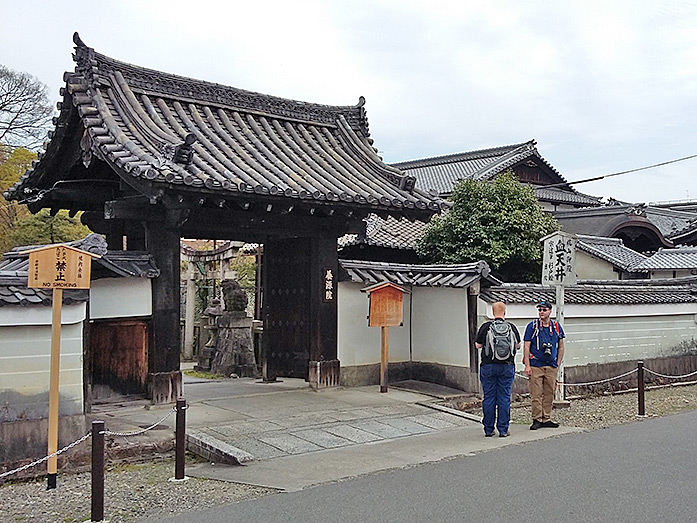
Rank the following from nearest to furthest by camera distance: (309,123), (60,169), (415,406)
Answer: (415,406), (60,169), (309,123)

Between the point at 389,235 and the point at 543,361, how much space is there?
1122 cm

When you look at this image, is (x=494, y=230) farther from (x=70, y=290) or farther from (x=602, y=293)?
(x=70, y=290)

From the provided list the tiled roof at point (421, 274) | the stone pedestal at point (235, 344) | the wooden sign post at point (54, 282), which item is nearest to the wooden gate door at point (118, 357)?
the wooden sign post at point (54, 282)

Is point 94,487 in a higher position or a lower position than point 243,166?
lower

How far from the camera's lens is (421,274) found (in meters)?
14.1

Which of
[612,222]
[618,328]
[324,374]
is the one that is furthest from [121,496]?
[612,222]

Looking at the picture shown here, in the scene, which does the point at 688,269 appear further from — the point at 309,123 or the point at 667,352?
the point at 309,123

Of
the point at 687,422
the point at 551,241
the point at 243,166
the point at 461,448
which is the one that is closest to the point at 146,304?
the point at 243,166

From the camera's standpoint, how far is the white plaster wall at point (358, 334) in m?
13.7

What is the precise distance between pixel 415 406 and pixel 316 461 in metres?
3.79

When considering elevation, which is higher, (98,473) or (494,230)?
(494,230)

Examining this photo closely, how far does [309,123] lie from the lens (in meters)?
14.8

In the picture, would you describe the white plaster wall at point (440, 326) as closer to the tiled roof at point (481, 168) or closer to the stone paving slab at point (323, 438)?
the stone paving slab at point (323, 438)

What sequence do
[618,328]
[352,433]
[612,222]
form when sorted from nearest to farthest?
[352,433] < [618,328] < [612,222]
